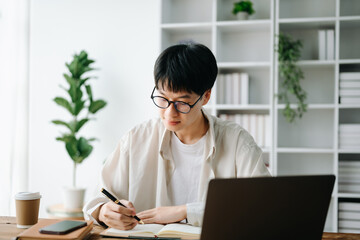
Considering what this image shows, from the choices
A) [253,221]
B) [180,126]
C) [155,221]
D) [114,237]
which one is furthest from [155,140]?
[253,221]

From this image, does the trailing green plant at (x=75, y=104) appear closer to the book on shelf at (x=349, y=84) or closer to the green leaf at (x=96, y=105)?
the green leaf at (x=96, y=105)

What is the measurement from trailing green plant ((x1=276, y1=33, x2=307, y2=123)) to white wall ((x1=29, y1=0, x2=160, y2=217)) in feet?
3.87

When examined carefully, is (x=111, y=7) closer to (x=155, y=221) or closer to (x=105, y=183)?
(x=105, y=183)

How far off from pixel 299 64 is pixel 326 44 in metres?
0.26

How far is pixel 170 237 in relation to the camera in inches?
45.0

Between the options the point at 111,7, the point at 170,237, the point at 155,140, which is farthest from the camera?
the point at 111,7

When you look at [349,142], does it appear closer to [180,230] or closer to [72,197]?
[180,230]

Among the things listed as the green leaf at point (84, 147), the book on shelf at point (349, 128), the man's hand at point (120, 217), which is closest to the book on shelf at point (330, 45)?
the book on shelf at point (349, 128)

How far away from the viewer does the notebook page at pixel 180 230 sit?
3.77 feet

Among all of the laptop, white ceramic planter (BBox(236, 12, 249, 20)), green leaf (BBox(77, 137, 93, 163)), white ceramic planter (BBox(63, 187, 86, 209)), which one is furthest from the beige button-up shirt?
white ceramic planter (BBox(63, 187, 86, 209))

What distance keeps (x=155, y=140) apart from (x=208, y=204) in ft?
2.73

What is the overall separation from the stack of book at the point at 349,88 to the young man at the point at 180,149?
170 cm

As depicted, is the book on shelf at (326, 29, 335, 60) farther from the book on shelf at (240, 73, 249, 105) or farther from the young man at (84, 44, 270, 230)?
the young man at (84, 44, 270, 230)

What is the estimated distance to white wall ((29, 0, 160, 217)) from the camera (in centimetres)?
375
